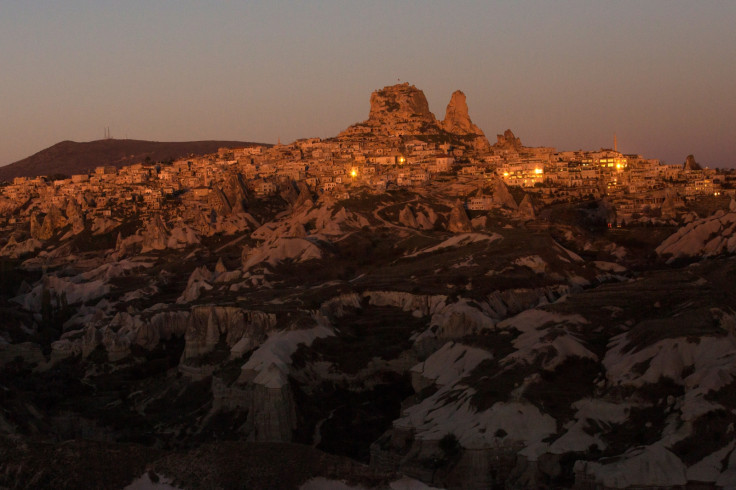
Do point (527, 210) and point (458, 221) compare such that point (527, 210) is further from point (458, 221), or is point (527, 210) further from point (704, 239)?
point (704, 239)

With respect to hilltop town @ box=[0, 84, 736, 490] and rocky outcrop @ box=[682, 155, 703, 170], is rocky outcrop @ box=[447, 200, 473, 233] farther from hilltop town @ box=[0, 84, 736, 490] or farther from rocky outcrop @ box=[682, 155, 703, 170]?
rocky outcrop @ box=[682, 155, 703, 170]

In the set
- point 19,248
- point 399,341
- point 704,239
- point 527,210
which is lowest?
point 399,341

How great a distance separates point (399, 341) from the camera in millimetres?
88375

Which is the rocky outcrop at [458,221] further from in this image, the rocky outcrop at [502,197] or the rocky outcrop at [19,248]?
the rocky outcrop at [19,248]

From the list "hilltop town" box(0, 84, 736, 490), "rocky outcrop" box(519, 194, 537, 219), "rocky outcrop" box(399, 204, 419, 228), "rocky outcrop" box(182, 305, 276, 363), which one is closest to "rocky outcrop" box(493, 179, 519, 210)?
"hilltop town" box(0, 84, 736, 490)

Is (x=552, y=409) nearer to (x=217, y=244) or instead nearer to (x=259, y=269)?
(x=259, y=269)

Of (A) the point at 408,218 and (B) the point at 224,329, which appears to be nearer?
(B) the point at 224,329

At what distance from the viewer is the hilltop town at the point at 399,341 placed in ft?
170

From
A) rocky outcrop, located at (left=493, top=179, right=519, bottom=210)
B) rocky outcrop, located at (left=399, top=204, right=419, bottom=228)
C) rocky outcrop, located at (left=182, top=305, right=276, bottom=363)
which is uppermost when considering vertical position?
rocky outcrop, located at (left=493, top=179, right=519, bottom=210)

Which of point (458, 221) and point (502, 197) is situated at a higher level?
point (502, 197)

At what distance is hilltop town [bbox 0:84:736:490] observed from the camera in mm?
51938

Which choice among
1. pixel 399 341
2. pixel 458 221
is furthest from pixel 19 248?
pixel 399 341

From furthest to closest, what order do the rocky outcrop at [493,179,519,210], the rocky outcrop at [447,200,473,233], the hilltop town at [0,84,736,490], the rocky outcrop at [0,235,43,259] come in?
the rocky outcrop at [0,235,43,259] → the rocky outcrop at [493,179,519,210] → the rocky outcrop at [447,200,473,233] → the hilltop town at [0,84,736,490]

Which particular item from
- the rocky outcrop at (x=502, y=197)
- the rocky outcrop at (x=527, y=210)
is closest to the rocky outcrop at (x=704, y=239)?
the rocky outcrop at (x=527, y=210)
